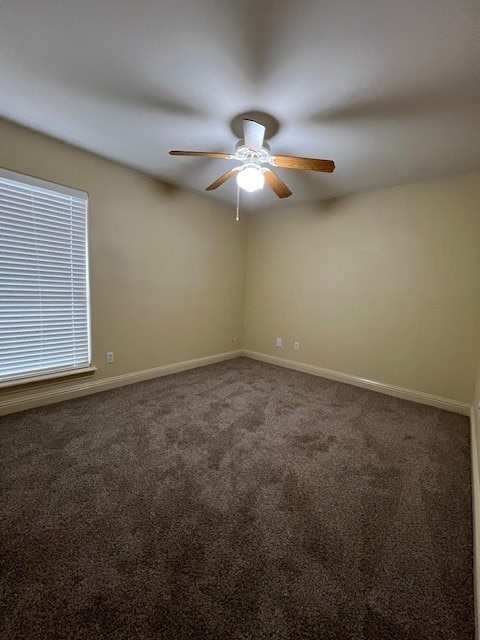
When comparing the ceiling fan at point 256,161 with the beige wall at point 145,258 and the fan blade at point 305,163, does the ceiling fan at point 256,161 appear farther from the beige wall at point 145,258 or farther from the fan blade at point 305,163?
the beige wall at point 145,258

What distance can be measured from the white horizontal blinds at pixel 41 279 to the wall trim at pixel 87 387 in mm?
204

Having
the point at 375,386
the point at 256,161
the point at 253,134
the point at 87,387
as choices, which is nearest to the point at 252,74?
the point at 253,134

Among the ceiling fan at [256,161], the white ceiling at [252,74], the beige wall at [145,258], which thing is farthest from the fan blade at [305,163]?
the beige wall at [145,258]

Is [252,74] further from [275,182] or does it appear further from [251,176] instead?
[275,182]

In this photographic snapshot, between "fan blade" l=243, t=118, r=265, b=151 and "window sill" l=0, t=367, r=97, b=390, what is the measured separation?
2.52 metres

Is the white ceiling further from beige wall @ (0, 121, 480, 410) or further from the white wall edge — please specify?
the white wall edge

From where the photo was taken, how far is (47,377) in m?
2.47

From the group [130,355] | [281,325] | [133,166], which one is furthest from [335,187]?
[130,355]

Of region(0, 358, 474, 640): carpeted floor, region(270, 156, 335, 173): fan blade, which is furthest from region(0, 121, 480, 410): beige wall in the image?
region(270, 156, 335, 173): fan blade

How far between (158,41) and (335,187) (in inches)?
89.5

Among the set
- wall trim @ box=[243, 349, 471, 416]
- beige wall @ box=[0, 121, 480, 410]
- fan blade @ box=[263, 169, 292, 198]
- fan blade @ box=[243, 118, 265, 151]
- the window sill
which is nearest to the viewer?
fan blade @ box=[243, 118, 265, 151]

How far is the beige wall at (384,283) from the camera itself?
2.66 metres

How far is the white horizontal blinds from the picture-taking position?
7.26 feet

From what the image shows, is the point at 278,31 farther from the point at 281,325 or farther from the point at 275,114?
the point at 281,325
